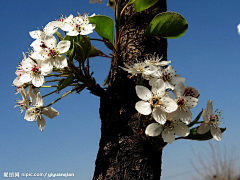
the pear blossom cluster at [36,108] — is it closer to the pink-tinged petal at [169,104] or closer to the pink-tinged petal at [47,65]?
the pink-tinged petal at [47,65]

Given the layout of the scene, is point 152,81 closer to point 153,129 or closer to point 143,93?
point 143,93

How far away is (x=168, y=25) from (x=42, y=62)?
1.59 ft

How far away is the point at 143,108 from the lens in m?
0.85

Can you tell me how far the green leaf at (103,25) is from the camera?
39.2 inches

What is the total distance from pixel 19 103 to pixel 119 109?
411mm

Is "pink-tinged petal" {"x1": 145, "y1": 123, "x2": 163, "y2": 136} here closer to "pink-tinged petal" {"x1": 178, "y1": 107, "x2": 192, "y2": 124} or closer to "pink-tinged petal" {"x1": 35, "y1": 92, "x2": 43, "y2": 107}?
"pink-tinged petal" {"x1": 178, "y1": 107, "x2": 192, "y2": 124}

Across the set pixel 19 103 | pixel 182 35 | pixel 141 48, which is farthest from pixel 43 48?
pixel 182 35

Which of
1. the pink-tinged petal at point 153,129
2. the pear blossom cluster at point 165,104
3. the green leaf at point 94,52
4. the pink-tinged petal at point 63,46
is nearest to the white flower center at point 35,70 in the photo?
the pink-tinged petal at point 63,46

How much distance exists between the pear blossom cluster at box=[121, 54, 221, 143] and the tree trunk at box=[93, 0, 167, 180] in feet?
0.32

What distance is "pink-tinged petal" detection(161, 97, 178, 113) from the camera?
82cm

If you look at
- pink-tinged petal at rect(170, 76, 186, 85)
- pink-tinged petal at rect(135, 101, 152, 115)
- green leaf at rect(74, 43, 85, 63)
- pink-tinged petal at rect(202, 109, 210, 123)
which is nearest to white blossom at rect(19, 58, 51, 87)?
green leaf at rect(74, 43, 85, 63)

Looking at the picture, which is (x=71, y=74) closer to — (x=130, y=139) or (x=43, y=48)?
(x=43, y=48)

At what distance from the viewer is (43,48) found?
93 cm

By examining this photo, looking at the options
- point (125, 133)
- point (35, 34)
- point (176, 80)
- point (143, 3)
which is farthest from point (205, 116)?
point (35, 34)
